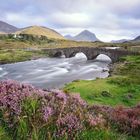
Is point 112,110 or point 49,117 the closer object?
point 49,117

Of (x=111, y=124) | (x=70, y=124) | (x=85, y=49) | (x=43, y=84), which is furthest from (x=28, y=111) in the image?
(x=85, y=49)

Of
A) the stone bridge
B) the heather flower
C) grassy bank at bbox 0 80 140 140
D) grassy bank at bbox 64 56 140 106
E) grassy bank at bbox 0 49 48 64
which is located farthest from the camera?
grassy bank at bbox 0 49 48 64

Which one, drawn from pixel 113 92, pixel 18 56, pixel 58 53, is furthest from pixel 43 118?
pixel 58 53

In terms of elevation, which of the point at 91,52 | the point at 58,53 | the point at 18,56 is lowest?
the point at 58,53

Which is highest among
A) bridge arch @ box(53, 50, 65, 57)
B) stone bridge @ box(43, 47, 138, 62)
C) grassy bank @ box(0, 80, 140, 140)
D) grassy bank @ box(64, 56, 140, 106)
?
grassy bank @ box(0, 80, 140, 140)

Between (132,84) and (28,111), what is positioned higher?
(28,111)

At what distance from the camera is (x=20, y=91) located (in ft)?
31.9

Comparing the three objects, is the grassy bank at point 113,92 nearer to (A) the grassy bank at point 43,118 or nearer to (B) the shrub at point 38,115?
(A) the grassy bank at point 43,118

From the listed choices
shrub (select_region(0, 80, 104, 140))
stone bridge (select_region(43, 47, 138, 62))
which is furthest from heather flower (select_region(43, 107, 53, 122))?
stone bridge (select_region(43, 47, 138, 62))

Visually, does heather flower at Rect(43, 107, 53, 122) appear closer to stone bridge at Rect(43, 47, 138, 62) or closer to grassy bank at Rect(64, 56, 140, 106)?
grassy bank at Rect(64, 56, 140, 106)

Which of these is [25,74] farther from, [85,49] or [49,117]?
[49,117]

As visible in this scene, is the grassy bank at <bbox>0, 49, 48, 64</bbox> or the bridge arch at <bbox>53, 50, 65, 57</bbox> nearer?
the grassy bank at <bbox>0, 49, 48, 64</bbox>

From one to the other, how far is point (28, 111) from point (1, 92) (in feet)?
3.33

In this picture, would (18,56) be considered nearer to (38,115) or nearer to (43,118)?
(38,115)
